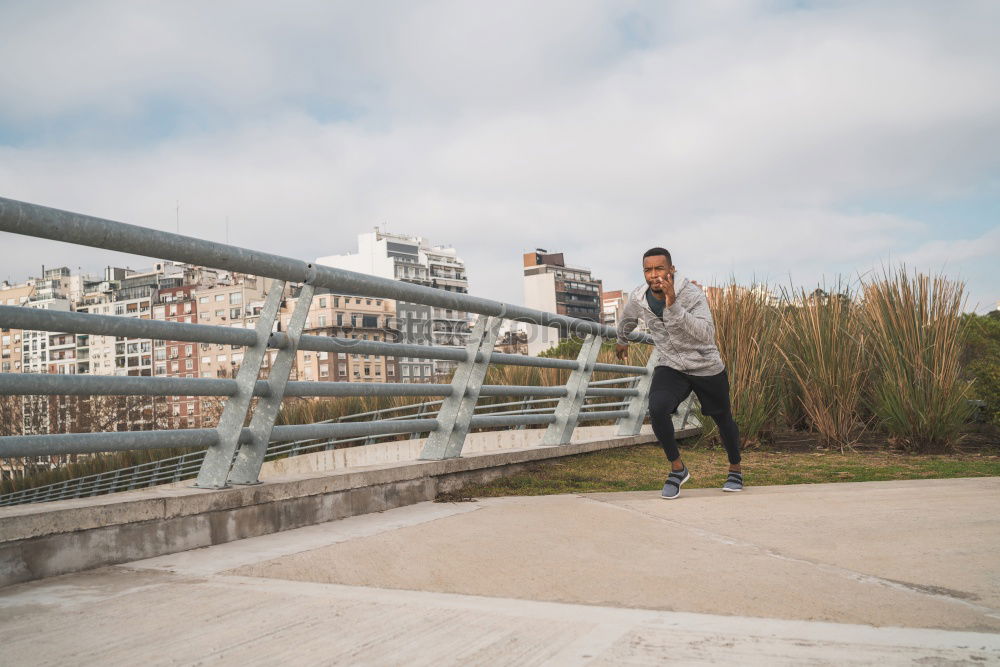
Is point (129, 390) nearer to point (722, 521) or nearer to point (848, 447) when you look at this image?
point (722, 521)

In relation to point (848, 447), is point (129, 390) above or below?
above

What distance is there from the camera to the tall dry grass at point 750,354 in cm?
782

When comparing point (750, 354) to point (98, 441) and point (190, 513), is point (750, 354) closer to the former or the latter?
point (190, 513)

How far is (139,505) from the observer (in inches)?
122

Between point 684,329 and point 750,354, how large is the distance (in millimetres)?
3051

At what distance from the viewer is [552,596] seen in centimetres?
249

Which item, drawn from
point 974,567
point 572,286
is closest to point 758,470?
point 974,567

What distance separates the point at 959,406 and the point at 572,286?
173171mm

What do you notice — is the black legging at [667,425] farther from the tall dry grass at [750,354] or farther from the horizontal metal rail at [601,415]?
the tall dry grass at [750,354]

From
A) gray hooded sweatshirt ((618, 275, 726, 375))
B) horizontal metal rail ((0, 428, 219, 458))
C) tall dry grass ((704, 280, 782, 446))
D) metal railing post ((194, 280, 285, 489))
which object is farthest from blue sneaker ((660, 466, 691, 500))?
tall dry grass ((704, 280, 782, 446))

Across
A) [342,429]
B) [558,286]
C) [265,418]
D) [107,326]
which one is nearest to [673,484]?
[342,429]

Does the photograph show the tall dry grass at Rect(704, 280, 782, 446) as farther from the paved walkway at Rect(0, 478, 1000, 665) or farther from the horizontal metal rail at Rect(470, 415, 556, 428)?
the paved walkway at Rect(0, 478, 1000, 665)

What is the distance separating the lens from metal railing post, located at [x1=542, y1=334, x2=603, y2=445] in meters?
6.62

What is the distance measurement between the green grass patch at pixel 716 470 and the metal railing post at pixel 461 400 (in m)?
0.30
